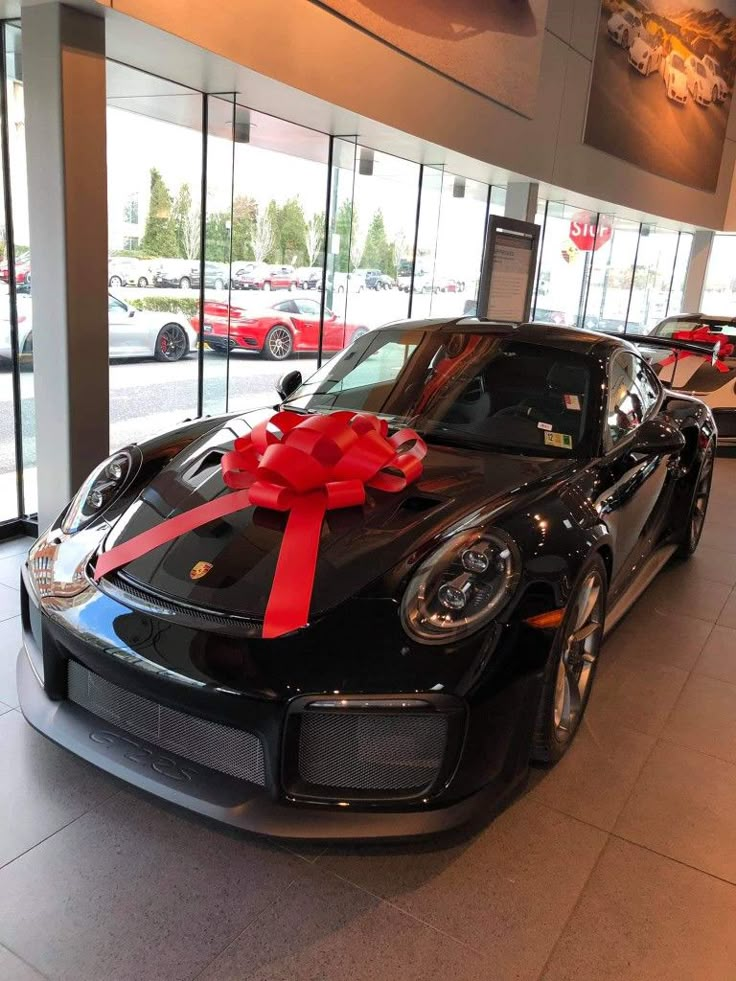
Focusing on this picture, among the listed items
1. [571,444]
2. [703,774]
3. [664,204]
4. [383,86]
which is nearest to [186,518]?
[571,444]

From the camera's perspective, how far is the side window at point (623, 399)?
278 cm

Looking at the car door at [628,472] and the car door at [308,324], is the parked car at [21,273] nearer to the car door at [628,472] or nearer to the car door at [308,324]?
the car door at [628,472]

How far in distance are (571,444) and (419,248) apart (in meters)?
6.18

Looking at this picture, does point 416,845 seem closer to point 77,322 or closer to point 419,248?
point 77,322

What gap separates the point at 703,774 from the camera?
2.36 metres

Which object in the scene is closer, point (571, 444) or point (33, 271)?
point (571, 444)

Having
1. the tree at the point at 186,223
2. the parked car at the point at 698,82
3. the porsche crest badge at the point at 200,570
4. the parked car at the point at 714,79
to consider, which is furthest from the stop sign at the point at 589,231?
the porsche crest badge at the point at 200,570

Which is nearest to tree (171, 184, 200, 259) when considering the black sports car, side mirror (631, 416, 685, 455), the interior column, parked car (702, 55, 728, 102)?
the interior column

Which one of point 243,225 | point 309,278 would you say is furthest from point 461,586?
point 309,278

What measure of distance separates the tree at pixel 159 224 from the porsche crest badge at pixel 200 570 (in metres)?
3.77

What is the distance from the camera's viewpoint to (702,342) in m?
7.20

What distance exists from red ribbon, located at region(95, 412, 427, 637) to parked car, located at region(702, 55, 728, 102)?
11378mm

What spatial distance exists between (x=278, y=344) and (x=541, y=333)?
4117mm

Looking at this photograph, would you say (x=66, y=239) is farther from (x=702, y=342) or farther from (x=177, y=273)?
(x=702, y=342)
